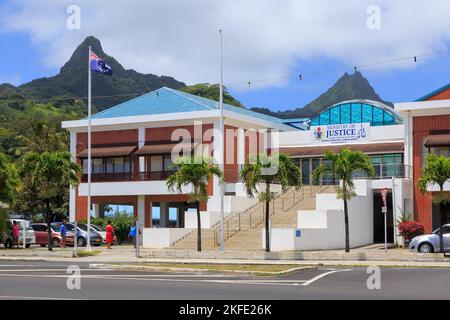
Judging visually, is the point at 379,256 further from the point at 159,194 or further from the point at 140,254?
the point at 159,194

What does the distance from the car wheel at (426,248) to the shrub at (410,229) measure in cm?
429

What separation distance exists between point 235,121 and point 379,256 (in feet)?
65.1

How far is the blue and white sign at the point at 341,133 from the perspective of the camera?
46597 mm

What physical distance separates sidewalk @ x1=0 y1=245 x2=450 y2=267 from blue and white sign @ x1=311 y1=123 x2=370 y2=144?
15.6 m

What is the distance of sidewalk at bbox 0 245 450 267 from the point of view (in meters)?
28.5

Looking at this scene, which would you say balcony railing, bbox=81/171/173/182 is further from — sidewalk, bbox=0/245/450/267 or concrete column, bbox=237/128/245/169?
sidewalk, bbox=0/245/450/267

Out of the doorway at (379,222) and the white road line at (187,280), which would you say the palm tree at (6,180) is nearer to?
the white road line at (187,280)

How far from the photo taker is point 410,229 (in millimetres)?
36688

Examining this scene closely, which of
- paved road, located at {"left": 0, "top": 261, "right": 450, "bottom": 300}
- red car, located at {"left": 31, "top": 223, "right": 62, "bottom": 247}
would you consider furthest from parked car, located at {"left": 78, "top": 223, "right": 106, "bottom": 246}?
Answer: paved road, located at {"left": 0, "top": 261, "right": 450, "bottom": 300}

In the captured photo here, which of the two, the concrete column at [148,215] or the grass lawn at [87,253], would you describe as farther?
the concrete column at [148,215]

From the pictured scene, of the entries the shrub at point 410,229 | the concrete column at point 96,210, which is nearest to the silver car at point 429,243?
the shrub at point 410,229
